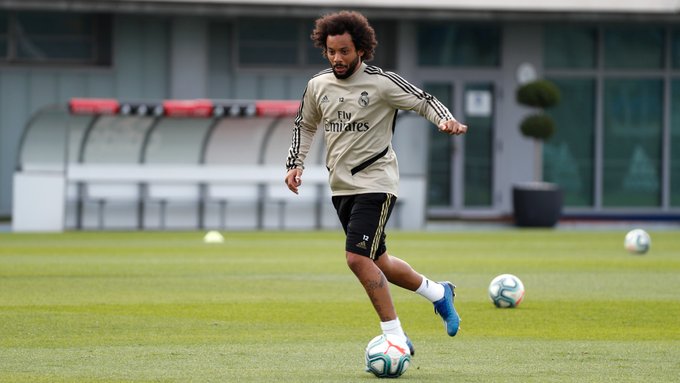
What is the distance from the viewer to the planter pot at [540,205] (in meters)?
Answer: 32.6

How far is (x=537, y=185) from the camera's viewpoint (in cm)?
3303

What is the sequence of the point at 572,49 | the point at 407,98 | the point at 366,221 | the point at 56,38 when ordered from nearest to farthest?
the point at 366,221 < the point at 407,98 < the point at 56,38 < the point at 572,49

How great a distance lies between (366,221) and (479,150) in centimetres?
2744

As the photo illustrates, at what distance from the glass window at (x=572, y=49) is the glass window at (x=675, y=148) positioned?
2.29m

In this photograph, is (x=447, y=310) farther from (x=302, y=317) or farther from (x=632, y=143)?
(x=632, y=143)

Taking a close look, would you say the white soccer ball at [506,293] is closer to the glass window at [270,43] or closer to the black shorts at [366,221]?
the black shorts at [366,221]

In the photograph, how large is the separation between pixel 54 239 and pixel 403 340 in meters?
17.6

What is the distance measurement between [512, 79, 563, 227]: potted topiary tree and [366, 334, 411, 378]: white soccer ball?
2417cm

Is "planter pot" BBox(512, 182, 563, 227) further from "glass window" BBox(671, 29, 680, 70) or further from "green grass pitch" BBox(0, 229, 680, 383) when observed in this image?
"green grass pitch" BBox(0, 229, 680, 383)

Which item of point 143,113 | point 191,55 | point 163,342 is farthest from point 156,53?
point 163,342

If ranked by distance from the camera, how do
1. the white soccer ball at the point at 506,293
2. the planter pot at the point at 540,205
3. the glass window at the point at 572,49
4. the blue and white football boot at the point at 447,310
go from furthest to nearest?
the glass window at the point at 572,49 → the planter pot at the point at 540,205 → the white soccer ball at the point at 506,293 → the blue and white football boot at the point at 447,310

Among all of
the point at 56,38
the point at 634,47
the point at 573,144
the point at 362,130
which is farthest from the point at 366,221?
the point at 634,47

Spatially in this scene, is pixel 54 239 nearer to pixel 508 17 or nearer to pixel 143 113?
pixel 143 113


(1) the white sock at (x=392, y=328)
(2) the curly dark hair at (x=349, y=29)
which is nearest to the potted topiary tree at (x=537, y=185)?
(2) the curly dark hair at (x=349, y=29)
